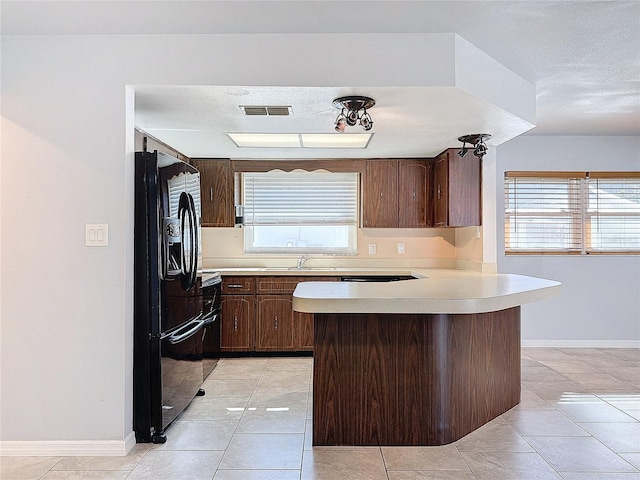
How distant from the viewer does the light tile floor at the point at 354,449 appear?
242 centimetres

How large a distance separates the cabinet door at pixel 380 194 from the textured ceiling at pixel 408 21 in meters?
2.12

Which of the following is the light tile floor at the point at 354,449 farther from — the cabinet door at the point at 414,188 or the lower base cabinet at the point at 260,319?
the cabinet door at the point at 414,188

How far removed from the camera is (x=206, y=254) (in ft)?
17.7

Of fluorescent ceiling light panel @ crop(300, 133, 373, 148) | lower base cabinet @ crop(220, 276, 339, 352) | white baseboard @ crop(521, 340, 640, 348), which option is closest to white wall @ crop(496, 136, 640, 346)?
white baseboard @ crop(521, 340, 640, 348)

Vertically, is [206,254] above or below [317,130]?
below

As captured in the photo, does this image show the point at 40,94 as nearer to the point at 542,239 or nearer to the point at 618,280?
the point at 542,239

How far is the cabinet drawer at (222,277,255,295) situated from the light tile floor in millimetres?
1080

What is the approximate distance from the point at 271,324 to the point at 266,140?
177cm

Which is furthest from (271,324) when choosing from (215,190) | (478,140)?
(478,140)

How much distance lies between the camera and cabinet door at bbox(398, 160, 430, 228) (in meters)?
5.11

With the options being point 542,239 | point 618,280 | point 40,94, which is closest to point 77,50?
point 40,94

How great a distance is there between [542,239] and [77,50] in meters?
4.72

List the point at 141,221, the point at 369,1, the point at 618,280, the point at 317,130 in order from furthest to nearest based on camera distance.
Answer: the point at 618,280 < the point at 317,130 < the point at 141,221 < the point at 369,1

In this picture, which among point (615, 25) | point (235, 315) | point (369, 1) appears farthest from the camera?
point (235, 315)
